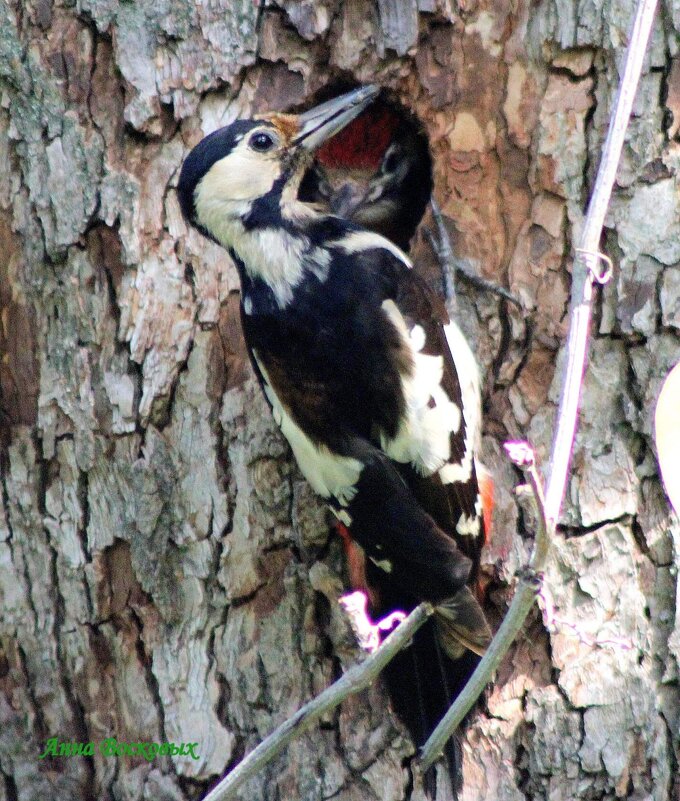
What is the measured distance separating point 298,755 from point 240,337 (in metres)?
1.00

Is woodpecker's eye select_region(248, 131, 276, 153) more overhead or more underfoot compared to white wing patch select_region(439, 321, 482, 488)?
more overhead

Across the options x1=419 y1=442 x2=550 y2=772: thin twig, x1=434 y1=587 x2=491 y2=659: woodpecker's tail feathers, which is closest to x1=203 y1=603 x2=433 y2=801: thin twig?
x1=419 y1=442 x2=550 y2=772: thin twig

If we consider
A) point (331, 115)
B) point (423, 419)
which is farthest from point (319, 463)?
point (331, 115)

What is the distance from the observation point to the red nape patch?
3.46m

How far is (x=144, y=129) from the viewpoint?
275cm

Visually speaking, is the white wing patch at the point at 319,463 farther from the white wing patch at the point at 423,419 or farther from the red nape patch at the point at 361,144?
the red nape patch at the point at 361,144

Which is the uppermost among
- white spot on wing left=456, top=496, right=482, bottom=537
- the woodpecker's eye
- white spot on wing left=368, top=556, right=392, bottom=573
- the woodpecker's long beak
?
the woodpecker's long beak

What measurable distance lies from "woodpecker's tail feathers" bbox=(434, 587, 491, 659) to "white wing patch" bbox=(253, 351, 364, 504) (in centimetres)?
32

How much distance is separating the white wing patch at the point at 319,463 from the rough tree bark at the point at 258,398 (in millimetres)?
133

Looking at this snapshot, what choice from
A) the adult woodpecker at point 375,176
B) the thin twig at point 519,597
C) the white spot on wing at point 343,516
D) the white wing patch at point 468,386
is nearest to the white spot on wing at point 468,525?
the white wing patch at point 468,386

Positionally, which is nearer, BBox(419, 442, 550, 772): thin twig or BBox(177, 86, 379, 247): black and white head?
BBox(419, 442, 550, 772): thin twig

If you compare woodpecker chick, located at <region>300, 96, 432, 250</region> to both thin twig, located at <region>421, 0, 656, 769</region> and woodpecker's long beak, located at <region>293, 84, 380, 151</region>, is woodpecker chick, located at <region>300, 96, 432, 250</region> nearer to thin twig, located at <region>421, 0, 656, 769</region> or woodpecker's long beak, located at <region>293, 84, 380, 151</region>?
woodpecker's long beak, located at <region>293, 84, 380, 151</region>

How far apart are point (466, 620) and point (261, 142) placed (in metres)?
1.19

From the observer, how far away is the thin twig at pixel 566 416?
1599 millimetres
